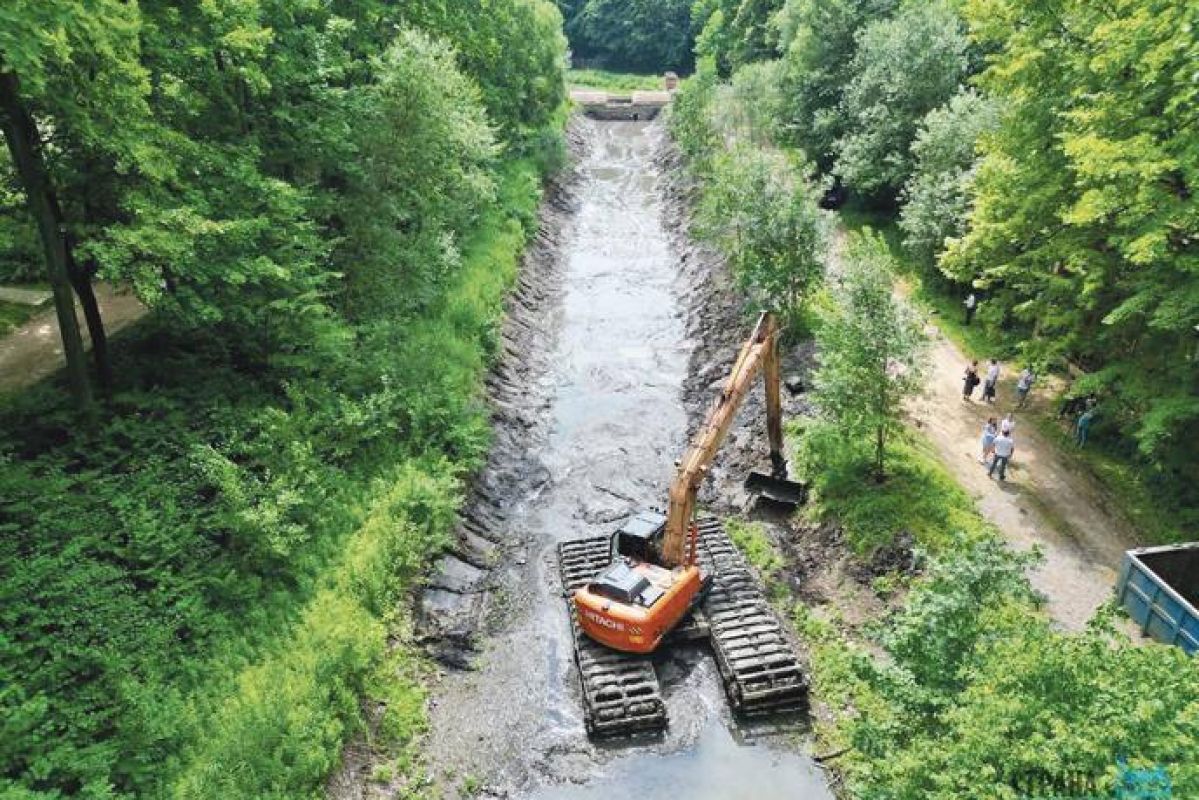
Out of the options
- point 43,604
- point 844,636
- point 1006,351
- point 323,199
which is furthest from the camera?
point 1006,351

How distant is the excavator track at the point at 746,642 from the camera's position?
17.3m

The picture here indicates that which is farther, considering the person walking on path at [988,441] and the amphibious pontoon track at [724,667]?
the person walking on path at [988,441]

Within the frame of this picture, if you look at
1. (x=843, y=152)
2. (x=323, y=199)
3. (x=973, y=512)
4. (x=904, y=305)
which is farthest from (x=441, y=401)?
(x=843, y=152)

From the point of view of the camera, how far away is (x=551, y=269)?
44156 mm

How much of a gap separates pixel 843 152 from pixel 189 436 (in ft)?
116

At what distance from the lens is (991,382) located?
1049 inches

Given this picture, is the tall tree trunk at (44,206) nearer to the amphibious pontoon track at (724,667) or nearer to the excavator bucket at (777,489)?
the amphibious pontoon track at (724,667)

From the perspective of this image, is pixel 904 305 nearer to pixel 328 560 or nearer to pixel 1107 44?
pixel 1107 44

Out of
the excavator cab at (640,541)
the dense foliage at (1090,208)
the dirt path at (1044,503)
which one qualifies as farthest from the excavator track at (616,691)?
the dense foliage at (1090,208)

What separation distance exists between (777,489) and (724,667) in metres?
7.25

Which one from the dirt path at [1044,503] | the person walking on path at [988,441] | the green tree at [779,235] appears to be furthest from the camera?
the green tree at [779,235]

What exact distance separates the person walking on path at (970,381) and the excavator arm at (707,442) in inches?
335

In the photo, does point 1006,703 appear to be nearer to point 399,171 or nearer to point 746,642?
point 746,642

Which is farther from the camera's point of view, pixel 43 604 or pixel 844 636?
pixel 844 636
